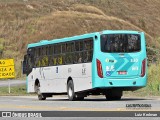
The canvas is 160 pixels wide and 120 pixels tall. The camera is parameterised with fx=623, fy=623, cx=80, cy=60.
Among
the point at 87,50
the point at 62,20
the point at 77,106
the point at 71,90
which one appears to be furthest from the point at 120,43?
the point at 62,20

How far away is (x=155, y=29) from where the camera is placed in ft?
320

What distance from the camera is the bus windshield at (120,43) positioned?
27969 mm

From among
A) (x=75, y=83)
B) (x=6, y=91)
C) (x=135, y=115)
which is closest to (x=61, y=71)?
(x=75, y=83)

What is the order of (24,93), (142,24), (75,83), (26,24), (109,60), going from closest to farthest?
(109,60) < (75,83) < (24,93) < (26,24) < (142,24)

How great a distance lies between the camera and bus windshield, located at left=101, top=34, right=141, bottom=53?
91.8ft

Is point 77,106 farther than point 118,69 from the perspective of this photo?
No

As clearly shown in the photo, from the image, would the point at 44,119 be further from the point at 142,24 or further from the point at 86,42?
the point at 142,24

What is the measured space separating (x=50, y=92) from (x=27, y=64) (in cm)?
395

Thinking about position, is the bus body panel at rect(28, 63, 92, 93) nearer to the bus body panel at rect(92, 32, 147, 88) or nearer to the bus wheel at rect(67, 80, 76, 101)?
the bus wheel at rect(67, 80, 76, 101)

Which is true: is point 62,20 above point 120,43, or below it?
above

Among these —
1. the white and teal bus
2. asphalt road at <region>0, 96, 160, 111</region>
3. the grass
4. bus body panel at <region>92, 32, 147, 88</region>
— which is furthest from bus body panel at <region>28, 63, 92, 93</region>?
the grass

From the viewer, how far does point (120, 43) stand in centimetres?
2823

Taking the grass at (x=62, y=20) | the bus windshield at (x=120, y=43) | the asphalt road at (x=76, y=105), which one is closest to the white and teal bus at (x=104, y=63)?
the bus windshield at (x=120, y=43)

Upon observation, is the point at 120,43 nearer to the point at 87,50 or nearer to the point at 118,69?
the point at 118,69
